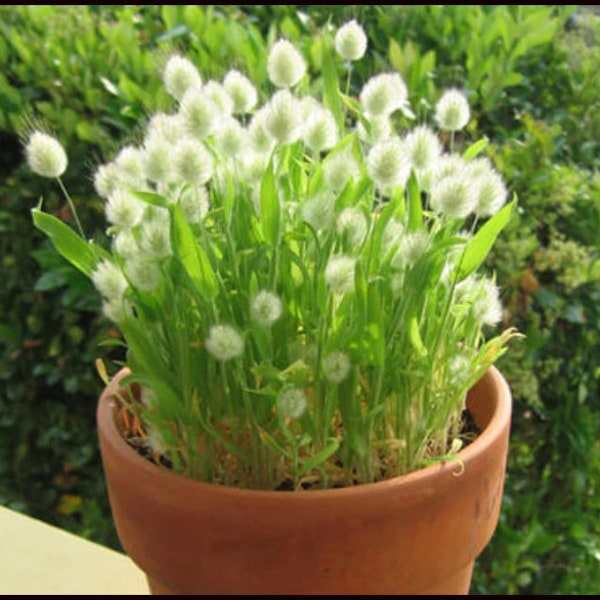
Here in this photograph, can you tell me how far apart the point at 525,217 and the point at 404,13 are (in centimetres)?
47

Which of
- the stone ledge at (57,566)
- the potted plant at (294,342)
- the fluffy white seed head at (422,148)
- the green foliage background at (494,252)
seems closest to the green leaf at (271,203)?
the potted plant at (294,342)

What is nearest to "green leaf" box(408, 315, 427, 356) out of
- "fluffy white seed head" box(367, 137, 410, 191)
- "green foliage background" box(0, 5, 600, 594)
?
"fluffy white seed head" box(367, 137, 410, 191)

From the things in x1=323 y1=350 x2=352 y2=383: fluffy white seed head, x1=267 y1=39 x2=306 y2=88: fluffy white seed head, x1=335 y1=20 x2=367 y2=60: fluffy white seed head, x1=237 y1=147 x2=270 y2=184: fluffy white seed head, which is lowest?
x1=323 y1=350 x2=352 y2=383: fluffy white seed head

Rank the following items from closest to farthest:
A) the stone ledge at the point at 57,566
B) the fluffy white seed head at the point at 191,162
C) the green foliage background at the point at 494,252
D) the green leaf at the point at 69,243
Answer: the fluffy white seed head at the point at 191,162 < the green leaf at the point at 69,243 < the stone ledge at the point at 57,566 < the green foliage background at the point at 494,252

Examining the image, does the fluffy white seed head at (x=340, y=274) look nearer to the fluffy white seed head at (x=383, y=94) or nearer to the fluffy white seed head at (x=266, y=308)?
the fluffy white seed head at (x=266, y=308)

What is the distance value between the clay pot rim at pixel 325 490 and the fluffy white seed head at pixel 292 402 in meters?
0.06

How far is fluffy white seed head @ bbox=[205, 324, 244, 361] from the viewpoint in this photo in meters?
0.72

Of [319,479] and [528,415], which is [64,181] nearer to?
[528,415]

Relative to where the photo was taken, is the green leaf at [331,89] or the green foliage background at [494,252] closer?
the green leaf at [331,89]

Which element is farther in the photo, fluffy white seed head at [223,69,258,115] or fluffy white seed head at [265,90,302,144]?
fluffy white seed head at [223,69,258,115]

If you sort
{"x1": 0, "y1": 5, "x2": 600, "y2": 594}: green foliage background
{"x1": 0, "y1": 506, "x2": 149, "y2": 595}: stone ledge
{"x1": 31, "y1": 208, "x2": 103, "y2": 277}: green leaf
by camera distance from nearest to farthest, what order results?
{"x1": 31, "y1": 208, "x2": 103, "y2": 277}: green leaf, {"x1": 0, "y1": 506, "x2": 149, "y2": 595}: stone ledge, {"x1": 0, "y1": 5, "x2": 600, "y2": 594}: green foliage background

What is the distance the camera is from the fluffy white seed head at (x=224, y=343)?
72 cm

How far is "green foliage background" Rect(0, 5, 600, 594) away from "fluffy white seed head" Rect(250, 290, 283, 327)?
2.20ft

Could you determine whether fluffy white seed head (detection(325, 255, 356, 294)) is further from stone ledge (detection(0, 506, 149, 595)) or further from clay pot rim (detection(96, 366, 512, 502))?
stone ledge (detection(0, 506, 149, 595))
